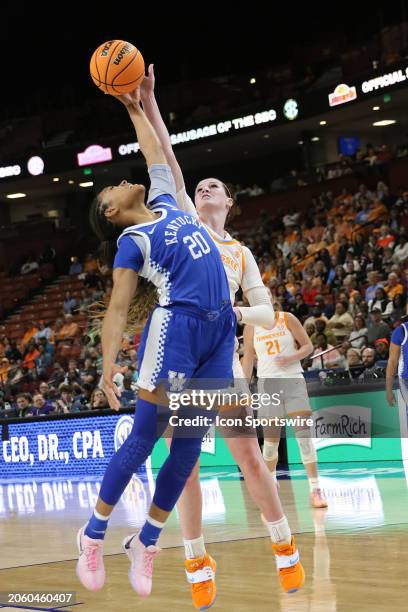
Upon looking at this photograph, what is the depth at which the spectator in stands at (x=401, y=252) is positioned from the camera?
1667 cm

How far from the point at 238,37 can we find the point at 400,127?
23.1ft

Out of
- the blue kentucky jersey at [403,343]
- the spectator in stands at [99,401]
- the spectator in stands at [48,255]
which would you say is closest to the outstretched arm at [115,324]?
the blue kentucky jersey at [403,343]

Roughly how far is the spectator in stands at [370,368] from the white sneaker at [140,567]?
8.12m

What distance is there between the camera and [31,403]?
708 inches

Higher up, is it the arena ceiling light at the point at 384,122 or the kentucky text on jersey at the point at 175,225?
the arena ceiling light at the point at 384,122

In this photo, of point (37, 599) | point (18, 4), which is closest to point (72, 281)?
point (18, 4)

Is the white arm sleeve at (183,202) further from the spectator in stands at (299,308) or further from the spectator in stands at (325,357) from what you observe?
the spectator in stands at (299,308)

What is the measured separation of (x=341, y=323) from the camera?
15055 millimetres

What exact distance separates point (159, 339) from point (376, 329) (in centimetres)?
1006

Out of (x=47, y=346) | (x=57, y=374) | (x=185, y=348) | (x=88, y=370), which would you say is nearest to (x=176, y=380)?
(x=185, y=348)

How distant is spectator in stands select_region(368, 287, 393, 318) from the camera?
14.9 meters

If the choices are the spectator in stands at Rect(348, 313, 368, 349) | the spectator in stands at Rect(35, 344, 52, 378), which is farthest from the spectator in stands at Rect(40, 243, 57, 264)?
the spectator in stands at Rect(348, 313, 368, 349)

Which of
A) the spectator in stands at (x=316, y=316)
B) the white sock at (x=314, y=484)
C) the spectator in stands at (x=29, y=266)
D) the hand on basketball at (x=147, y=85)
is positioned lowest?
the white sock at (x=314, y=484)

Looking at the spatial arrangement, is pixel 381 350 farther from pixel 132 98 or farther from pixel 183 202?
pixel 132 98
